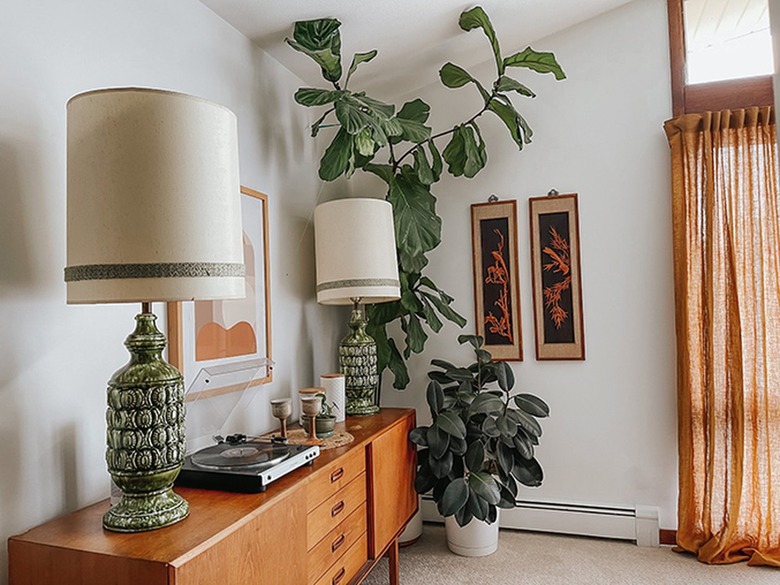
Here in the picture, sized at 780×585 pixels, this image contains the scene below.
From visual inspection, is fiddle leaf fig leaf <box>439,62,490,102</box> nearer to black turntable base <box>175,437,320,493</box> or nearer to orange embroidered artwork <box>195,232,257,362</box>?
orange embroidered artwork <box>195,232,257,362</box>

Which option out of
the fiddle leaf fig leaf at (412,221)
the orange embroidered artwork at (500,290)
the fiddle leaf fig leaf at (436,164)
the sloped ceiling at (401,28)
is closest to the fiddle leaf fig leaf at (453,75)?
the sloped ceiling at (401,28)

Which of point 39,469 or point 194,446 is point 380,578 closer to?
point 194,446

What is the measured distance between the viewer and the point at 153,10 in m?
2.06

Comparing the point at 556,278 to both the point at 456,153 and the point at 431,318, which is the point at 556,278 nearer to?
the point at 431,318

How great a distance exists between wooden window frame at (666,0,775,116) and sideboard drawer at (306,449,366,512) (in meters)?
2.41

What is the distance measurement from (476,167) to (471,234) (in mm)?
420

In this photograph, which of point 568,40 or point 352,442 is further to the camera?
point 568,40

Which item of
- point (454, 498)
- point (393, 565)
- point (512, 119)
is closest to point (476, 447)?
point (454, 498)

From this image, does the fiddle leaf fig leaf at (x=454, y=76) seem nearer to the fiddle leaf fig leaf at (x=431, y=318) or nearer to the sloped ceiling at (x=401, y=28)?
the sloped ceiling at (x=401, y=28)

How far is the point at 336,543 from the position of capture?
209 centimetres

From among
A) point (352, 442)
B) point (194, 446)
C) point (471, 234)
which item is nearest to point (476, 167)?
point (471, 234)

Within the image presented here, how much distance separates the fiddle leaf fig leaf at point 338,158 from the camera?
9.36ft

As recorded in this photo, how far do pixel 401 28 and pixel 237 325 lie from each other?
5.19 ft

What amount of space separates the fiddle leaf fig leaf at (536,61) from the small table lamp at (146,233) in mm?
2030
